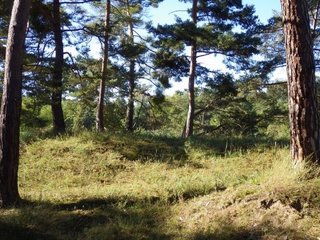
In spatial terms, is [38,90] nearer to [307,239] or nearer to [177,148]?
[177,148]

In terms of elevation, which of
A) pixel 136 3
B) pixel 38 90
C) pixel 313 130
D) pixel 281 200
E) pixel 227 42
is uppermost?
pixel 136 3

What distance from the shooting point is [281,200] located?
→ 17.2 feet

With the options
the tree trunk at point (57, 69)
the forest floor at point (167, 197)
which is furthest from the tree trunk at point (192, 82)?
the forest floor at point (167, 197)

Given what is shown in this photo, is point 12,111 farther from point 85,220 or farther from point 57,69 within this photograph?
point 57,69

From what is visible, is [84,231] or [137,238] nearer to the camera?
[137,238]

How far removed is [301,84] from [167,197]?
109 inches

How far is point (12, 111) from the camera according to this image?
704 centimetres

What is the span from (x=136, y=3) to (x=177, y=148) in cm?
1404

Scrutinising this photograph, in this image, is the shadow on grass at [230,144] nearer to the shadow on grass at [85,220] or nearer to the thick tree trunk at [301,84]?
the thick tree trunk at [301,84]

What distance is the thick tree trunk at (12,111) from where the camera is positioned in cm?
698

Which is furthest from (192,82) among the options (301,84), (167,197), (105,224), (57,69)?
(105,224)

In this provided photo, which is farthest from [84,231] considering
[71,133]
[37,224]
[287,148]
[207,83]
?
[207,83]

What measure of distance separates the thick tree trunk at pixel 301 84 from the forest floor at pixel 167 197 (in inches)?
14.9

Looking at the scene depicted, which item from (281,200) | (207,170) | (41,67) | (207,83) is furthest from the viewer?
(207,83)
